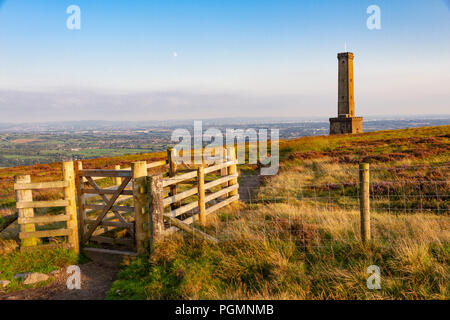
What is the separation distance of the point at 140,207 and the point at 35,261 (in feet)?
9.10

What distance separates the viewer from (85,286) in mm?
6312

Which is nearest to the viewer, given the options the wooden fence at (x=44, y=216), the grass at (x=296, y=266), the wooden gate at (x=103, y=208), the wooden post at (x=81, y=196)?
the grass at (x=296, y=266)

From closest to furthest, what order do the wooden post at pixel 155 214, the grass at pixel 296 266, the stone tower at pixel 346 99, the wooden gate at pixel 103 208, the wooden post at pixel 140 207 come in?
the grass at pixel 296 266 → the wooden post at pixel 155 214 → the wooden post at pixel 140 207 → the wooden gate at pixel 103 208 → the stone tower at pixel 346 99

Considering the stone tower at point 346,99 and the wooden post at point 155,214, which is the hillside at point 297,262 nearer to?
the wooden post at point 155,214

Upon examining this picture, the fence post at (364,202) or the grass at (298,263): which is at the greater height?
the fence post at (364,202)

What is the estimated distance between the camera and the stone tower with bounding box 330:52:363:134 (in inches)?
2266

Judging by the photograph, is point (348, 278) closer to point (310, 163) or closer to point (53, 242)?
point (53, 242)

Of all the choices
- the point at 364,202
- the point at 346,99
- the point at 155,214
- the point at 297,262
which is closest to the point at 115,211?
the point at 155,214

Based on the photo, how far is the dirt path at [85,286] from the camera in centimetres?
583

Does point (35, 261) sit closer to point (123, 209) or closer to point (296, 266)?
point (123, 209)

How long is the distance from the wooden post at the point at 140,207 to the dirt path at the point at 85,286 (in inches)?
33.7

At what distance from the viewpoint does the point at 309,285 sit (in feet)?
16.3

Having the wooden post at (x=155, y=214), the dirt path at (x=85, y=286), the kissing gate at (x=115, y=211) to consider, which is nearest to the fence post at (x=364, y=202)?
the kissing gate at (x=115, y=211)
